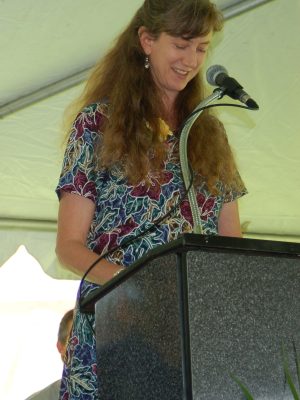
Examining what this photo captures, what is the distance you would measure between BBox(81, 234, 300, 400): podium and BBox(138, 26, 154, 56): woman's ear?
2.90 feet

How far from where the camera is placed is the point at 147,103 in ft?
7.37

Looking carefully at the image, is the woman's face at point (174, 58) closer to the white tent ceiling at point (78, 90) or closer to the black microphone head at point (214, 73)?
the black microphone head at point (214, 73)

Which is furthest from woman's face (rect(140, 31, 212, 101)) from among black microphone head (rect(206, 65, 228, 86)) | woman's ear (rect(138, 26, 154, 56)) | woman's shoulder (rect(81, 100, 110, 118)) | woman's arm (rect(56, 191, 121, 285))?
woman's arm (rect(56, 191, 121, 285))

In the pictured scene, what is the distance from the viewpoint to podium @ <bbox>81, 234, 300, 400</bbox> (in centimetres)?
139

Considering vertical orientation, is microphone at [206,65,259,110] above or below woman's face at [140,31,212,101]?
below

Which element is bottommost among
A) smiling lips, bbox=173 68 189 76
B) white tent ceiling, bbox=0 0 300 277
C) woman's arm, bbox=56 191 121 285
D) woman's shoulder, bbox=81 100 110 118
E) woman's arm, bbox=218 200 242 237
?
woman's arm, bbox=56 191 121 285

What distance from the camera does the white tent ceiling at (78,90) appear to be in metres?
3.10

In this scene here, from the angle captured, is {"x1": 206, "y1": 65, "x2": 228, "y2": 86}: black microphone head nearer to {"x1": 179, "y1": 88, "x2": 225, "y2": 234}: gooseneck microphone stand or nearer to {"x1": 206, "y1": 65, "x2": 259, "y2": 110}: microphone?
{"x1": 206, "y1": 65, "x2": 259, "y2": 110}: microphone

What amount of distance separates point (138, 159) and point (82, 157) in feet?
0.43

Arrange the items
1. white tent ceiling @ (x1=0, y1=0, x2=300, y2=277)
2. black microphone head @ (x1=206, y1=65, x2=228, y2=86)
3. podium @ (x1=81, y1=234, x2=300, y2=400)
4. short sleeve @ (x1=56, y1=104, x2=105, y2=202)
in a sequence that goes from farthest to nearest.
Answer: white tent ceiling @ (x1=0, y1=0, x2=300, y2=277) → short sleeve @ (x1=56, y1=104, x2=105, y2=202) → black microphone head @ (x1=206, y1=65, x2=228, y2=86) → podium @ (x1=81, y1=234, x2=300, y2=400)

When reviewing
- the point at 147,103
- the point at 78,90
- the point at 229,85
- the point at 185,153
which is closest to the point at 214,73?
the point at 229,85

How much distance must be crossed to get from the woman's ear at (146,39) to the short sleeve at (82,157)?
0.23 meters

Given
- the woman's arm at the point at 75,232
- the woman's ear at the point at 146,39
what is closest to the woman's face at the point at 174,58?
the woman's ear at the point at 146,39

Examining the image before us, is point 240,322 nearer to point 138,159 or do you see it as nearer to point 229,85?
point 229,85
